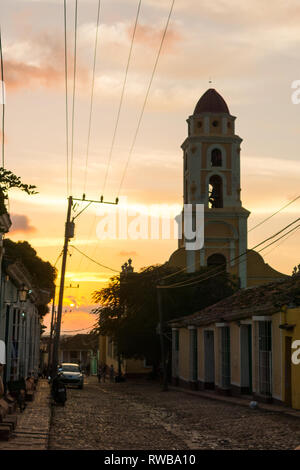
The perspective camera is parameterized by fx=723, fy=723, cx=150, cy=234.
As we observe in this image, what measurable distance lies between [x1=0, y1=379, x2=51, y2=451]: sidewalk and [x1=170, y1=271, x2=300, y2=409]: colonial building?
7.33 meters

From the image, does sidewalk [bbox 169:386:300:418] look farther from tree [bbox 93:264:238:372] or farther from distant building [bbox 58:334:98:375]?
distant building [bbox 58:334:98:375]

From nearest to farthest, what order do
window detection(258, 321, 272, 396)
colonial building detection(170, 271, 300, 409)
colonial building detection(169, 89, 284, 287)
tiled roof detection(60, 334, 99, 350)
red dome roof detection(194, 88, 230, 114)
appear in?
colonial building detection(170, 271, 300, 409) < window detection(258, 321, 272, 396) < colonial building detection(169, 89, 284, 287) < red dome roof detection(194, 88, 230, 114) < tiled roof detection(60, 334, 99, 350)

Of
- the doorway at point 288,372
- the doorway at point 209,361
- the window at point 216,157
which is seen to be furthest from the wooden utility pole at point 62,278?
the window at point 216,157

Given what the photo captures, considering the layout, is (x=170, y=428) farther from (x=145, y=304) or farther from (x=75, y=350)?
(x=75, y=350)

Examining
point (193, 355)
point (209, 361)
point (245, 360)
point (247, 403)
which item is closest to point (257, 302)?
point (245, 360)

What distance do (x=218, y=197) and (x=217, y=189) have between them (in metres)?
0.80

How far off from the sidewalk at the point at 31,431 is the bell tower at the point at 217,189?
3488cm

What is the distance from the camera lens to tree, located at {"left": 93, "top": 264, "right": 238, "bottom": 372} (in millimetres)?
45250

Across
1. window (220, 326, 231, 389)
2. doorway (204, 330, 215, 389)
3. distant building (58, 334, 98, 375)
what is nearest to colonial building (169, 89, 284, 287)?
doorway (204, 330, 215, 389)

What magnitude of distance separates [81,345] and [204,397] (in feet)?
318

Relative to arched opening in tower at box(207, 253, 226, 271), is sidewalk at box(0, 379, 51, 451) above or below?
below
